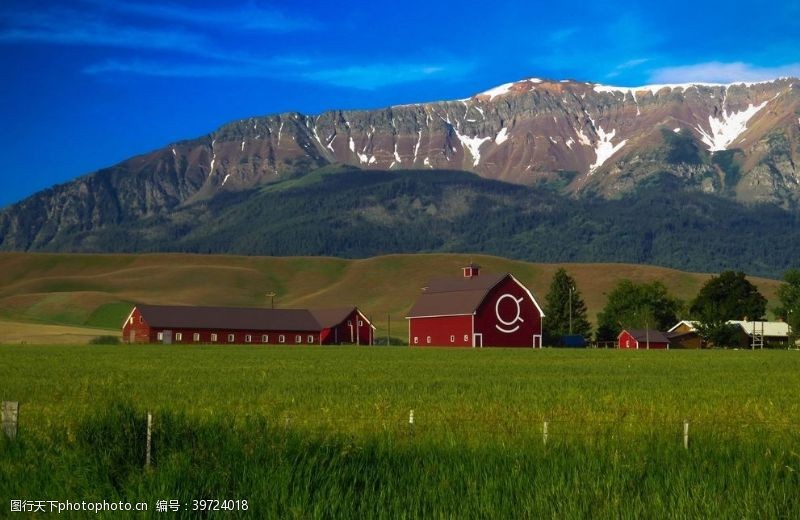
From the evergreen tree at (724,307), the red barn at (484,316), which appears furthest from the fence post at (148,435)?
the evergreen tree at (724,307)

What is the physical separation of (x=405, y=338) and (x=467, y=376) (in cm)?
12233

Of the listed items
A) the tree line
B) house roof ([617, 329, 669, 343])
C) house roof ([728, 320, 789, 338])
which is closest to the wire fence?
the tree line

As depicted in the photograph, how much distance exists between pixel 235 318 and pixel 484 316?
36.9 metres

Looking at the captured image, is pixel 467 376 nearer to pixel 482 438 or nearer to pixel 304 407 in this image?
pixel 304 407

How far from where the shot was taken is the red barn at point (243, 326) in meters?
136

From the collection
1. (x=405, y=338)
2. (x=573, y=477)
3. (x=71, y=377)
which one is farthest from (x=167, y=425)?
(x=405, y=338)

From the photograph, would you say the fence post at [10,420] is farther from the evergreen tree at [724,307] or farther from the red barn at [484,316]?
the evergreen tree at [724,307]

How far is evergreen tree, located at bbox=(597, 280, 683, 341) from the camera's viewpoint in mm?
150875

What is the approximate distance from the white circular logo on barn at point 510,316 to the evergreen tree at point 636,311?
2739 cm

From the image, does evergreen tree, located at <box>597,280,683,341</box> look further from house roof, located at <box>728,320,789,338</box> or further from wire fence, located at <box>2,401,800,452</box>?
wire fence, located at <box>2,401,800,452</box>

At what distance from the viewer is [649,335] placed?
140625 mm

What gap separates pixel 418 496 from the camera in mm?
12859

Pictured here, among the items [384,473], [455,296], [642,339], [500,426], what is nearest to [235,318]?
[455,296]

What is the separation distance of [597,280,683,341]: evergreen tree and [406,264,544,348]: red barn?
26.1m
